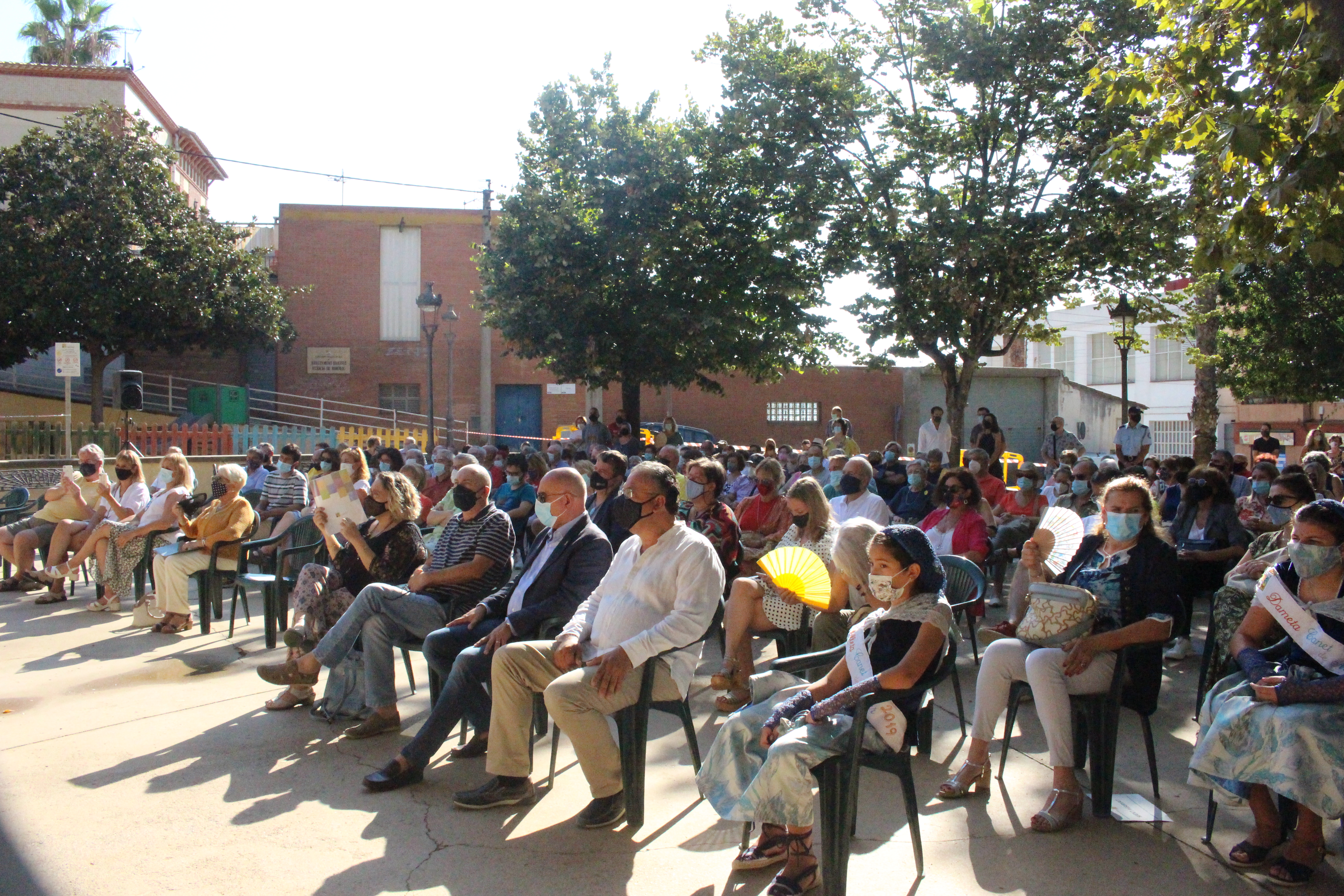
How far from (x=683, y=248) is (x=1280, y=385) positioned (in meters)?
11.8

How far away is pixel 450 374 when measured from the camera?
24328mm

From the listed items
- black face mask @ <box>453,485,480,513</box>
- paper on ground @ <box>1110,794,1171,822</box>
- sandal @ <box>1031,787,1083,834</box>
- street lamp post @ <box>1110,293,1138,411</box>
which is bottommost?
paper on ground @ <box>1110,794,1171,822</box>

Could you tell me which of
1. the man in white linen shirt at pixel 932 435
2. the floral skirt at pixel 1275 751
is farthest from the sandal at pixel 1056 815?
the man in white linen shirt at pixel 932 435

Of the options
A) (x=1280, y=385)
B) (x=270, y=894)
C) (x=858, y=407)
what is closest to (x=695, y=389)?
(x=858, y=407)

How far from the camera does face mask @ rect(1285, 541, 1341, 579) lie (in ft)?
12.7

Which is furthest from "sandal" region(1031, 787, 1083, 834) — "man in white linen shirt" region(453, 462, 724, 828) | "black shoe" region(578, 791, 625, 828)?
"black shoe" region(578, 791, 625, 828)

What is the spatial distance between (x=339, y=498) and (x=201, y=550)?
2203mm

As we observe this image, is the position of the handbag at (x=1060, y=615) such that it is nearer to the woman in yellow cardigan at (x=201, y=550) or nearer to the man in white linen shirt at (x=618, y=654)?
the man in white linen shirt at (x=618, y=654)

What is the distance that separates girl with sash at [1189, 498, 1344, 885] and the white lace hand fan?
96 centimetres

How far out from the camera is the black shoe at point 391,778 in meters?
4.70

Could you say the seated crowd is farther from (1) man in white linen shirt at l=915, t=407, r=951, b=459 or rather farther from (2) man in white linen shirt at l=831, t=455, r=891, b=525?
(1) man in white linen shirt at l=915, t=407, r=951, b=459

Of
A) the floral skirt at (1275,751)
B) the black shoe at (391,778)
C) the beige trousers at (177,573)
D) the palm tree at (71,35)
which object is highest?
the palm tree at (71,35)

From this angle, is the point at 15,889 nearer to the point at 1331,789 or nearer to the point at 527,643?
the point at 527,643

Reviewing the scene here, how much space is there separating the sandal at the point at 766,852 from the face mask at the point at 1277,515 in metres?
4.97
